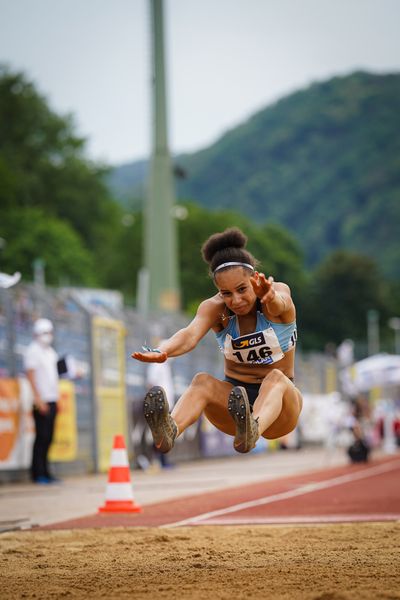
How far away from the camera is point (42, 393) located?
1670cm

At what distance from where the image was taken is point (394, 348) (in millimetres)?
120812

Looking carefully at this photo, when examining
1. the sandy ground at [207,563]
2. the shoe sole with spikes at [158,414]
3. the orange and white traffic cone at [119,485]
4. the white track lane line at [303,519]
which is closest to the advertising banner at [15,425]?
the orange and white traffic cone at [119,485]

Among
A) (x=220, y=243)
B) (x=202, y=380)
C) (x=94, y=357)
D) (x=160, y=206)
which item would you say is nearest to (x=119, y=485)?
(x=202, y=380)

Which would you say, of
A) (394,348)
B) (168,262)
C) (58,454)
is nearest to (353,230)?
(394,348)

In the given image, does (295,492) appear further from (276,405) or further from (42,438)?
(276,405)

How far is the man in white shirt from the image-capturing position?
650 inches

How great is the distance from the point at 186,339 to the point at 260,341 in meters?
0.68

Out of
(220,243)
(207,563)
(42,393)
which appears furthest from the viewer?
(42,393)

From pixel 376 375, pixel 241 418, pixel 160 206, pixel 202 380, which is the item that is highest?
pixel 160 206

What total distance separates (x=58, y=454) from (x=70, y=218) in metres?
76.4

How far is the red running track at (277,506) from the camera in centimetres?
1084

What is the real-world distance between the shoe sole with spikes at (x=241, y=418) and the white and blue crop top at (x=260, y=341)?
936 millimetres

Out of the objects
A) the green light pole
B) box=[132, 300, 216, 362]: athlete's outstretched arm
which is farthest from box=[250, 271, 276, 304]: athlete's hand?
the green light pole

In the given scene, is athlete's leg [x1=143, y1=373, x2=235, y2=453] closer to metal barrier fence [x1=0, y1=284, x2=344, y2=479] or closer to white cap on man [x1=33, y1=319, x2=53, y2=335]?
white cap on man [x1=33, y1=319, x2=53, y2=335]
